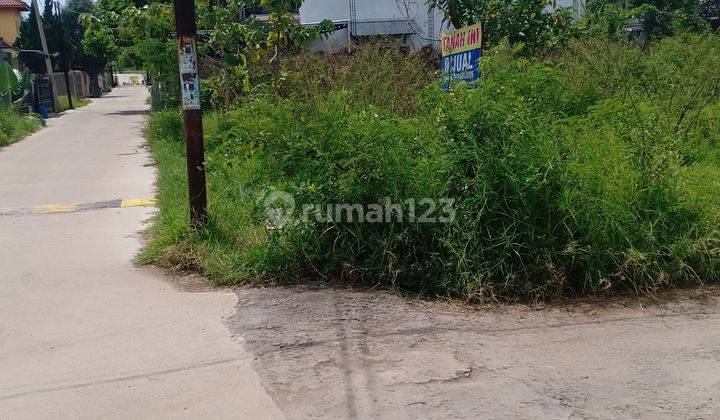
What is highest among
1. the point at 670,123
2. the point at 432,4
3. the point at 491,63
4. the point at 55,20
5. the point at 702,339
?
the point at 55,20

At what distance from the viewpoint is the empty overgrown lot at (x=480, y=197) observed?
491 cm

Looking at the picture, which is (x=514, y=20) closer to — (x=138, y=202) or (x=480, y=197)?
(x=480, y=197)

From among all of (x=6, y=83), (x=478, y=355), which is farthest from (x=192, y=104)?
(x=6, y=83)

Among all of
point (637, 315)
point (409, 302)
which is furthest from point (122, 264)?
point (637, 315)

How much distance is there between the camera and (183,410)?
3299 millimetres

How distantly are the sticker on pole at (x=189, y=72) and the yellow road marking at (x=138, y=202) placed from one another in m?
2.92

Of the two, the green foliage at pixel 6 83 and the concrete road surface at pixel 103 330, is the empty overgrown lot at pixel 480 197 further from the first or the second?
the green foliage at pixel 6 83

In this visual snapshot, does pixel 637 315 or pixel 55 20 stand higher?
pixel 55 20

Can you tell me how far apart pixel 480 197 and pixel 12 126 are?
628 inches

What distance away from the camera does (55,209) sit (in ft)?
26.3

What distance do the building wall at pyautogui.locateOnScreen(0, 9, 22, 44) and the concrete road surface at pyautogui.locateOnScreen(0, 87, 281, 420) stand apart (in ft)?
144

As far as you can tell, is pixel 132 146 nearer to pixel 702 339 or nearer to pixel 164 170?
pixel 164 170

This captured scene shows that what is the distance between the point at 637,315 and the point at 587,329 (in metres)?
0.53

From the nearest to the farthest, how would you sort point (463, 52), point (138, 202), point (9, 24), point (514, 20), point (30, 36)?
point (463, 52)
point (138, 202)
point (514, 20)
point (30, 36)
point (9, 24)
